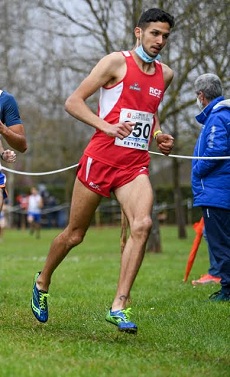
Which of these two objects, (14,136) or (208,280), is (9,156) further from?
(208,280)

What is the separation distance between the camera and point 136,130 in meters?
6.82

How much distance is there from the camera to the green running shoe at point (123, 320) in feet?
21.5

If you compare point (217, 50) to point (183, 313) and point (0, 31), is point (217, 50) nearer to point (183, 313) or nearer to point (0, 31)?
point (183, 313)

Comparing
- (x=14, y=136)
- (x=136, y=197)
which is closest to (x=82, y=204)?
(x=136, y=197)

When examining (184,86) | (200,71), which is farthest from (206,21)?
(184,86)

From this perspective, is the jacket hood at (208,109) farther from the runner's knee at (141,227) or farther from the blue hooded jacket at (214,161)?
the runner's knee at (141,227)

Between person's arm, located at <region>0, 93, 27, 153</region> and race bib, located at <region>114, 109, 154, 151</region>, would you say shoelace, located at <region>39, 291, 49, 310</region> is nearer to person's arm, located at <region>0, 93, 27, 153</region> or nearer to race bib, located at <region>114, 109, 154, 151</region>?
person's arm, located at <region>0, 93, 27, 153</region>

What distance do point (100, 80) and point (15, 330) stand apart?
2000 millimetres

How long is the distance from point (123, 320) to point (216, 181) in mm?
3265

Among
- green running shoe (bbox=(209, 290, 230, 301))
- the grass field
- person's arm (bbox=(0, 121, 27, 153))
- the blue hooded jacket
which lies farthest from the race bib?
green running shoe (bbox=(209, 290, 230, 301))

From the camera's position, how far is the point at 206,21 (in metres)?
15.7

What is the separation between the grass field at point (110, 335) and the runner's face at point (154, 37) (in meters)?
2.14

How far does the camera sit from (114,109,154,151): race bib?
6816mm

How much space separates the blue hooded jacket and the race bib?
2.57 meters
